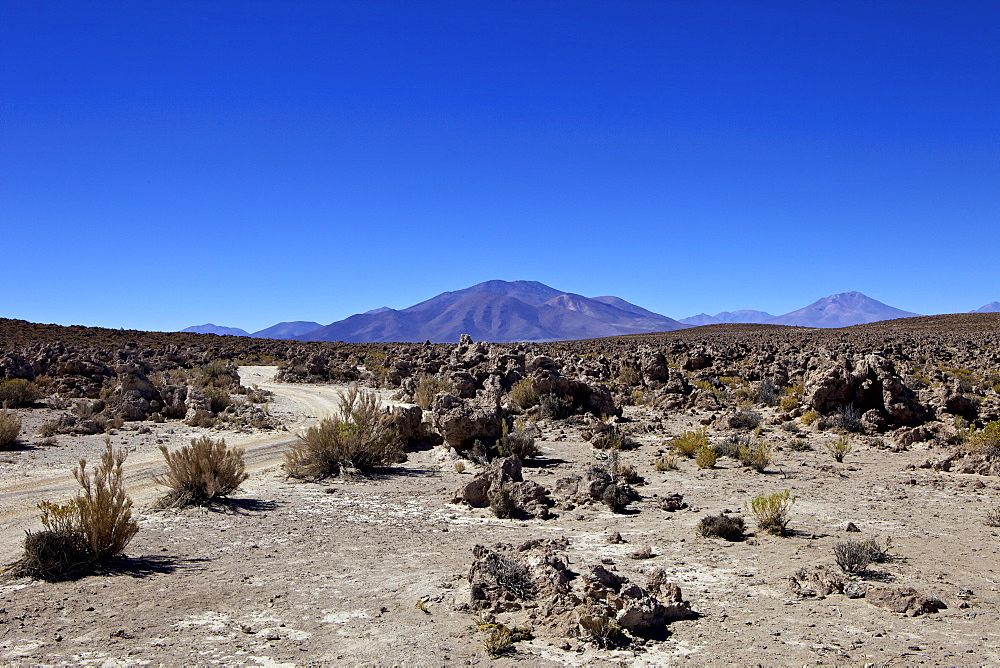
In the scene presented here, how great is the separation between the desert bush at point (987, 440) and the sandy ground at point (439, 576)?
1.15m

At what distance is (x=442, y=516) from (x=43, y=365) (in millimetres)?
28287

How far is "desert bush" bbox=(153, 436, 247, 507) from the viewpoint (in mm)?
10141

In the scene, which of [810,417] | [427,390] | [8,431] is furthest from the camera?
[427,390]

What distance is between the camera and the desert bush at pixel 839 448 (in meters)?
13.5

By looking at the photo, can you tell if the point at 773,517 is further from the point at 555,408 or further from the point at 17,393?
the point at 17,393

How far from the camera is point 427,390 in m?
25.7

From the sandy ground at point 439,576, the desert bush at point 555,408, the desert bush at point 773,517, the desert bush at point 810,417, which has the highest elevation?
the desert bush at point 555,408

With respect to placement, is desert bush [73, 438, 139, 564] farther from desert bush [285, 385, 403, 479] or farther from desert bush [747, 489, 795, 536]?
desert bush [747, 489, 795, 536]

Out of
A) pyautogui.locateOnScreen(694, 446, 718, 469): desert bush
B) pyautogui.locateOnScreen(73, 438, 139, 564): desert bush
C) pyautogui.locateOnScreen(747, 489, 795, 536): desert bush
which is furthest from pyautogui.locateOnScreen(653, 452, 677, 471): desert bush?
pyautogui.locateOnScreen(73, 438, 139, 564): desert bush

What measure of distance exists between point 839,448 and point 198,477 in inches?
457

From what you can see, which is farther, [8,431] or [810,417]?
[810,417]

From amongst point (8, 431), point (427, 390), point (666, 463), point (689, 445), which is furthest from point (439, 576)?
point (427, 390)

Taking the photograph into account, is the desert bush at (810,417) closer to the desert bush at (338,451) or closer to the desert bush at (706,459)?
the desert bush at (706,459)

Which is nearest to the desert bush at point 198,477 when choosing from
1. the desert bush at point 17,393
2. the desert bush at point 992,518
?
the desert bush at point 992,518
